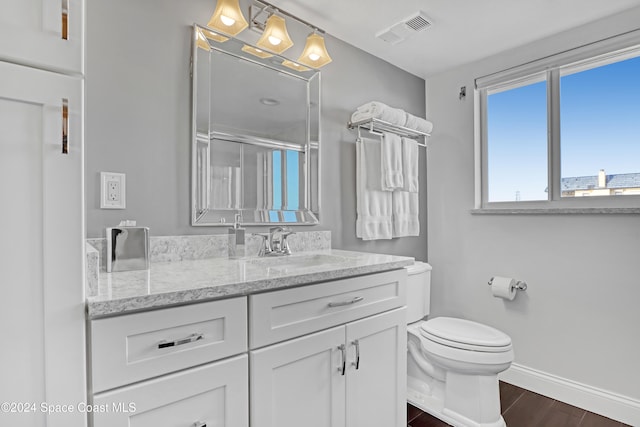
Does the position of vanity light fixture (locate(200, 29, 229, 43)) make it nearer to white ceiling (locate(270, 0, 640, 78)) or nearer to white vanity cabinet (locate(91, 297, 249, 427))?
white ceiling (locate(270, 0, 640, 78))

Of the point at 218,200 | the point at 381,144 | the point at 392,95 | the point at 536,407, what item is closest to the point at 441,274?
the point at 536,407

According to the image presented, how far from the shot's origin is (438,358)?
174 centimetres

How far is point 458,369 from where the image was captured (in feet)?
5.53

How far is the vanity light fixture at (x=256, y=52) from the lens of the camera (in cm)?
164

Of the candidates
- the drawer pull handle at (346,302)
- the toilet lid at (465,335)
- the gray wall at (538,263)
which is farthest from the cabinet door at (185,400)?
the gray wall at (538,263)

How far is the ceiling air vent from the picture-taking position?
187 cm

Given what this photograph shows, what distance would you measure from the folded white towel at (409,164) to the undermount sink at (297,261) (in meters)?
0.88

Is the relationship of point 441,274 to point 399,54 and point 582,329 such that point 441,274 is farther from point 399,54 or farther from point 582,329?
point 399,54

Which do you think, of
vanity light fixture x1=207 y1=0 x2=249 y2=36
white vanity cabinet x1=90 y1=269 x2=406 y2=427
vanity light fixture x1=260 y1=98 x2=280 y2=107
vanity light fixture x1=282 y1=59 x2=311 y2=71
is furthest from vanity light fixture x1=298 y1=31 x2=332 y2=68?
white vanity cabinet x1=90 y1=269 x2=406 y2=427

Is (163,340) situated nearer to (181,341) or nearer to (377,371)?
(181,341)

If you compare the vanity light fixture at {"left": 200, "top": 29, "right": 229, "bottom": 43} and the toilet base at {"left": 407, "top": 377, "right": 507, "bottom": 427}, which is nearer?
the vanity light fixture at {"left": 200, "top": 29, "right": 229, "bottom": 43}

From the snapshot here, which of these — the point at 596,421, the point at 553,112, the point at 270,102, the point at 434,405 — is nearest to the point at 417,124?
the point at 553,112

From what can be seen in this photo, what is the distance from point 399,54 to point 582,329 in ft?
6.67

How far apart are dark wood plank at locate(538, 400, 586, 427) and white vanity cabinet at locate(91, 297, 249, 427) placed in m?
1.74
